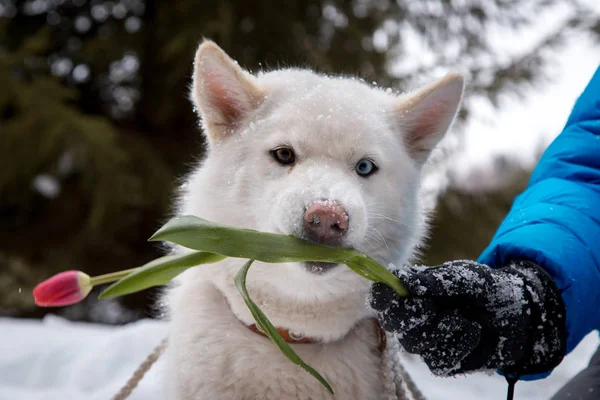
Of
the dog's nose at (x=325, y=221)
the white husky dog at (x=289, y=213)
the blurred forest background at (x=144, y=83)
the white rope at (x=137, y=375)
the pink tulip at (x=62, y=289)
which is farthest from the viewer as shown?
the blurred forest background at (x=144, y=83)

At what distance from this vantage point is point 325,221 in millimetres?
1390

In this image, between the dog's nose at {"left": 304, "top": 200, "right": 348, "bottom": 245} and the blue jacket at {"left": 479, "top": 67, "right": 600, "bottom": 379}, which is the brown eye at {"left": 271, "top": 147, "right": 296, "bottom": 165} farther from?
the blue jacket at {"left": 479, "top": 67, "right": 600, "bottom": 379}

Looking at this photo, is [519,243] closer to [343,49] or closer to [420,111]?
[420,111]

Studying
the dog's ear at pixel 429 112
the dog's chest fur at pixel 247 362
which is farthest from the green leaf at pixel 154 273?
the dog's ear at pixel 429 112

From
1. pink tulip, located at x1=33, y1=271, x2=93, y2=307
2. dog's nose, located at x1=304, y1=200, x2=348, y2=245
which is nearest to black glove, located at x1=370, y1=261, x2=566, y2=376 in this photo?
dog's nose, located at x1=304, y1=200, x2=348, y2=245

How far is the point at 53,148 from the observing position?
17.6 feet

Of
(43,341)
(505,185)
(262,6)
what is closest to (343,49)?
(262,6)

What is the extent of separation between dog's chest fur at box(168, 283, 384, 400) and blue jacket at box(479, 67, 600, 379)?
1.66 feet

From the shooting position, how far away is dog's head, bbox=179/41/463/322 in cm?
152

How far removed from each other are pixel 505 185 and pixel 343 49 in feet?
8.13

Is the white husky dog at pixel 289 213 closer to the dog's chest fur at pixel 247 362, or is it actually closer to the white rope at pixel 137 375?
the dog's chest fur at pixel 247 362

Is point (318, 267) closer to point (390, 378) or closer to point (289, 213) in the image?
point (289, 213)

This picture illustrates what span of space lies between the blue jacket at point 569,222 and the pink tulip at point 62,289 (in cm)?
124

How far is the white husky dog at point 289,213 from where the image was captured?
165 cm
